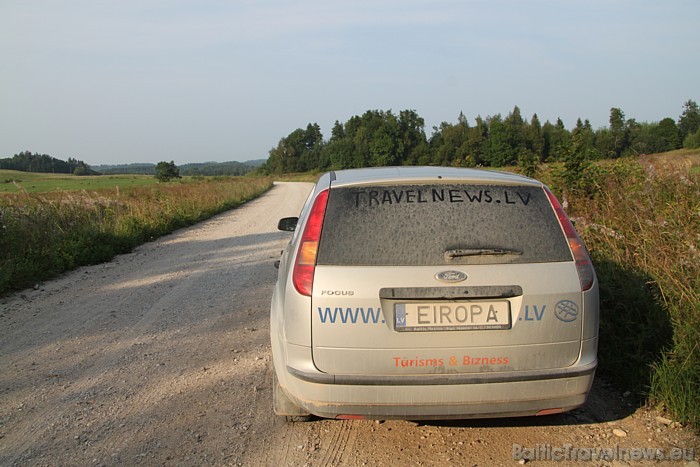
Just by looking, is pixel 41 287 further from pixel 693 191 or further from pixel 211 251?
pixel 693 191

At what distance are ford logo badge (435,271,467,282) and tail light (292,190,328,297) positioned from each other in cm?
68

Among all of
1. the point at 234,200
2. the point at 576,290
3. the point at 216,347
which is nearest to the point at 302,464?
the point at 576,290

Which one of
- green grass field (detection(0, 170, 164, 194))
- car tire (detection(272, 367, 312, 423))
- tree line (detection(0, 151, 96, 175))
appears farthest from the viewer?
tree line (detection(0, 151, 96, 175))

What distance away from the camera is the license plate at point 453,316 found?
2771mm

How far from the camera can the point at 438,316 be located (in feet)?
9.14

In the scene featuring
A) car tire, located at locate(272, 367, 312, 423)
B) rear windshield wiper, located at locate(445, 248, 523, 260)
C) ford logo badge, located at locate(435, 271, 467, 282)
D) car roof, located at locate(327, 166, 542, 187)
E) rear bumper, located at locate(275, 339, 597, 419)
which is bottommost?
car tire, located at locate(272, 367, 312, 423)

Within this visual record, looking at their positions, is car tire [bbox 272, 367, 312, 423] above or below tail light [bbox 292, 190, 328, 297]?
below

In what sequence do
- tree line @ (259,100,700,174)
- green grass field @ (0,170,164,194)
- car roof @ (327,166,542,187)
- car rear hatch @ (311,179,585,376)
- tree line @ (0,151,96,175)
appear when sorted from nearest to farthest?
car rear hatch @ (311,179,585,376), car roof @ (327,166,542,187), green grass field @ (0,170,164,194), tree line @ (259,100,700,174), tree line @ (0,151,96,175)

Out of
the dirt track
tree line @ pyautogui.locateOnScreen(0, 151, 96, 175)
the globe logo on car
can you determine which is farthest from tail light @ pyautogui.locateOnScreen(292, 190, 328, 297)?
tree line @ pyautogui.locateOnScreen(0, 151, 96, 175)

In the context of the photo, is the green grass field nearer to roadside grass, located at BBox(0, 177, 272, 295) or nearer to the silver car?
roadside grass, located at BBox(0, 177, 272, 295)

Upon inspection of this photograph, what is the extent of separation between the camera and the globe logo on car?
9.21 feet

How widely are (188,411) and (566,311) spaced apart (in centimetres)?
255

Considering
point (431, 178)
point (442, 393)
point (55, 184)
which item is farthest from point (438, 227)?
point (55, 184)

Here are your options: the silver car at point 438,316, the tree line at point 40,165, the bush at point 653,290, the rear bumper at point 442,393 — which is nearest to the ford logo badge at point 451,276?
the silver car at point 438,316
